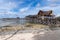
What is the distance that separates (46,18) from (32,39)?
23.9 m

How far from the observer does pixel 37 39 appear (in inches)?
497

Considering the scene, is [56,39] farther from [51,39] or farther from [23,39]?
[23,39]

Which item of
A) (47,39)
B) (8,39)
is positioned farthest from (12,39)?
(47,39)

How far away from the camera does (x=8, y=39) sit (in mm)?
12516

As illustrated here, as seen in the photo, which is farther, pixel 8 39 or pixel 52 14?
pixel 52 14

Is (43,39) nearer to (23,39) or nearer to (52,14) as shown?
(23,39)

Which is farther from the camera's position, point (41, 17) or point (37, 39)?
point (41, 17)

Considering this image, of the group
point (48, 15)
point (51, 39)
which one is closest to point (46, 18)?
point (48, 15)

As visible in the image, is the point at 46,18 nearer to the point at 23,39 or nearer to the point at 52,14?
the point at 52,14

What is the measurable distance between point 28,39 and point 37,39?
0.96 metres

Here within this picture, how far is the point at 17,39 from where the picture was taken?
12.5m

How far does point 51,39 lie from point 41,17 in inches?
1003

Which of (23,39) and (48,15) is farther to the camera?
(48,15)

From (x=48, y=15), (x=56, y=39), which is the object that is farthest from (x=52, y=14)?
(x=56, y=39)
